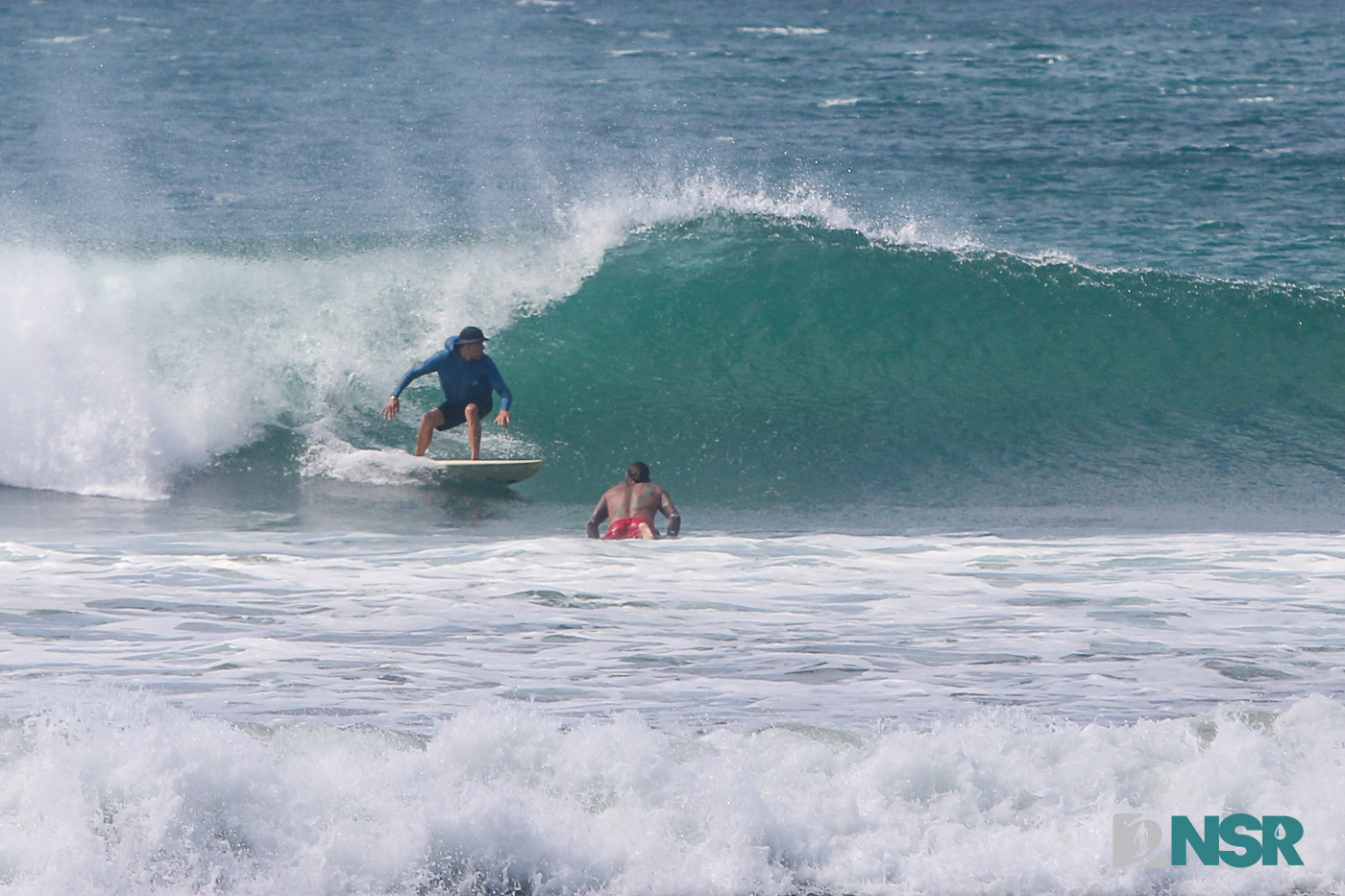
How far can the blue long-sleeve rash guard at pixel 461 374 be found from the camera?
33.6 ft

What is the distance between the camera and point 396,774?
4.61 m

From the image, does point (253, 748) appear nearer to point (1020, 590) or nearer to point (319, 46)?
point (1020, 590)

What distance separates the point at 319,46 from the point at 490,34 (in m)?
4.40

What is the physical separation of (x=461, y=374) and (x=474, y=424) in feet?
1.26

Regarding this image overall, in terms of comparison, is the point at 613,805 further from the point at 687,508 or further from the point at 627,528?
the point at 687,508

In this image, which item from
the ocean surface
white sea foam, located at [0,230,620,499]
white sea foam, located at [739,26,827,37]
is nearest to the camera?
the ocean surface

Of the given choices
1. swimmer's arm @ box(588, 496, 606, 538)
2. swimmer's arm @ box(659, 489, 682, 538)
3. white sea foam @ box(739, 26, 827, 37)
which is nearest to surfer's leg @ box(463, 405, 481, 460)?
swimmer's arm @ box(588, 496, 606, 538)

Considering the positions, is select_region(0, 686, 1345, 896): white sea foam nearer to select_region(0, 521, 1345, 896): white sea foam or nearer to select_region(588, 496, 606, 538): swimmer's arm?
select_region(0, 521, 1345, 896): white sea foam

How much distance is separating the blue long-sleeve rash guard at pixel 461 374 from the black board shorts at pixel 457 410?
16 mm

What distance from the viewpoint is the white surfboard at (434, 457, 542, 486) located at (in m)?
10.2

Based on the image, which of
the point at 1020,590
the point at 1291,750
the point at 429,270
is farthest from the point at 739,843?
the point at 429,270

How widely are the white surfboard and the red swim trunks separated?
5.84 feet

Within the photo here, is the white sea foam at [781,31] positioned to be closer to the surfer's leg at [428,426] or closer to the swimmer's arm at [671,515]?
the surfer's leg at [428,426]

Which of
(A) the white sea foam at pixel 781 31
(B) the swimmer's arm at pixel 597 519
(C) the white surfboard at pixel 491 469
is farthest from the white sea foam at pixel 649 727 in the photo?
(A) the white sea foam at pixel 781 31
